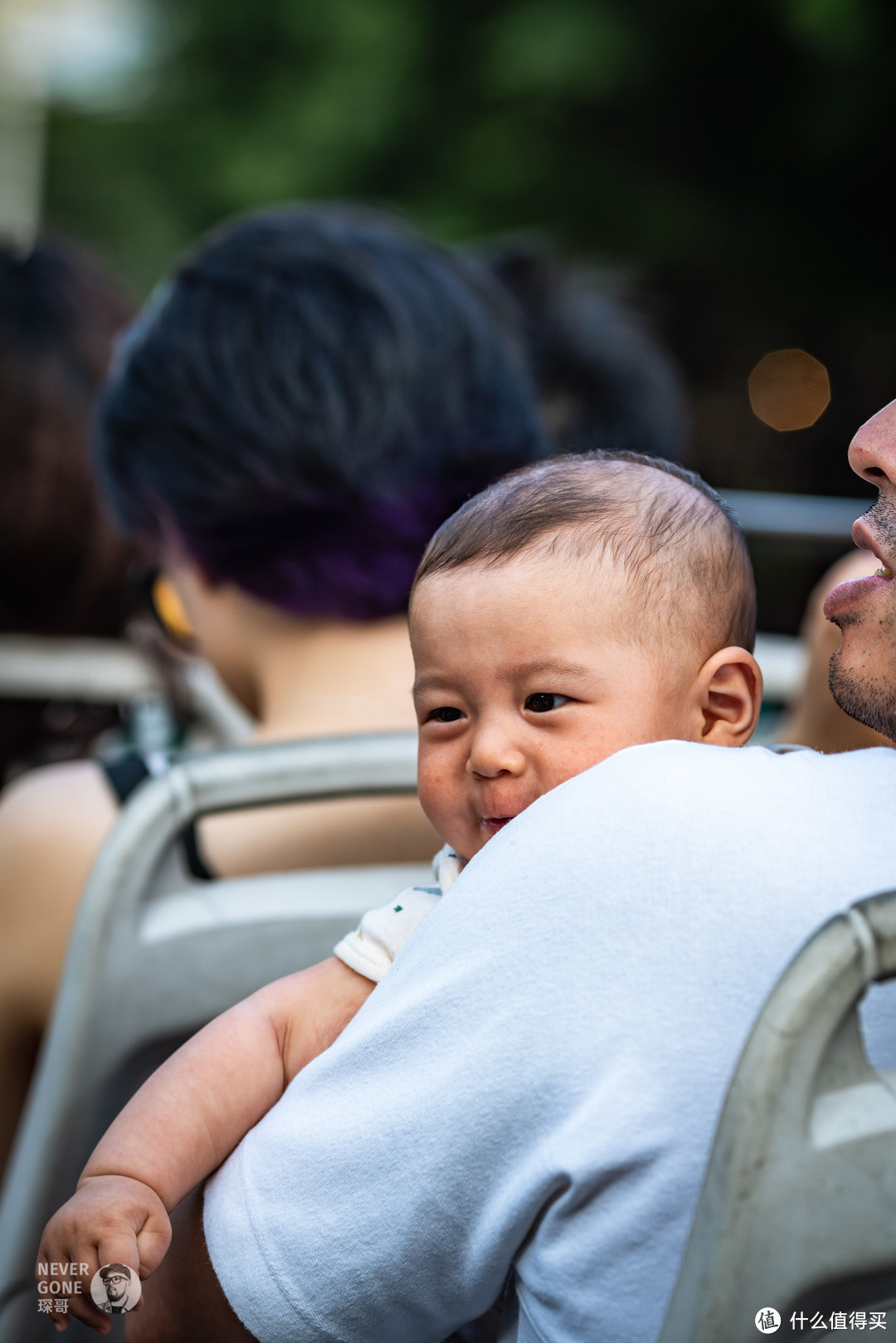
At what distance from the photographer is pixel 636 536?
3.68 ft

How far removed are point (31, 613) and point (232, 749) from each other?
1870mm

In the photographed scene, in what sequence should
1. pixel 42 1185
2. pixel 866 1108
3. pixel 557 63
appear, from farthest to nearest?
pixel 557 63
pixel 42 1185
pixel 866 1108

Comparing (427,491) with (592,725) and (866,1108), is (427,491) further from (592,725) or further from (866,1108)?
(866,1108)

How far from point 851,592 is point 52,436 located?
227cm

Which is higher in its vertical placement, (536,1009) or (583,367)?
(536,1009)

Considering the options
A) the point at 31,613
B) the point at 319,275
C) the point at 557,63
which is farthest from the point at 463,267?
the point at 557,63

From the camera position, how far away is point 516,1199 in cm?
81

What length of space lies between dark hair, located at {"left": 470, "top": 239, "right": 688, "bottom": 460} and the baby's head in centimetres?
254

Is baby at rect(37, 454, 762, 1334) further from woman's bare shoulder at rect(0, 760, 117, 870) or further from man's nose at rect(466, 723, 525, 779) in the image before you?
woman's bare shoulder at rect(0, 760, 117, 870)

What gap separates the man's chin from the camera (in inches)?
40.9

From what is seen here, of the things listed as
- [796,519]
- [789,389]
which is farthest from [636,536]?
[789,389]

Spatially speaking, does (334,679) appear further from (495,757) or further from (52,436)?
(52,436)

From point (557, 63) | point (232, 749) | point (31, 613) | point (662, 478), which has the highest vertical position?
point (557, 63)

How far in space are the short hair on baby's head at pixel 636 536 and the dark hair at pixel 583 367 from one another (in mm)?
2497
